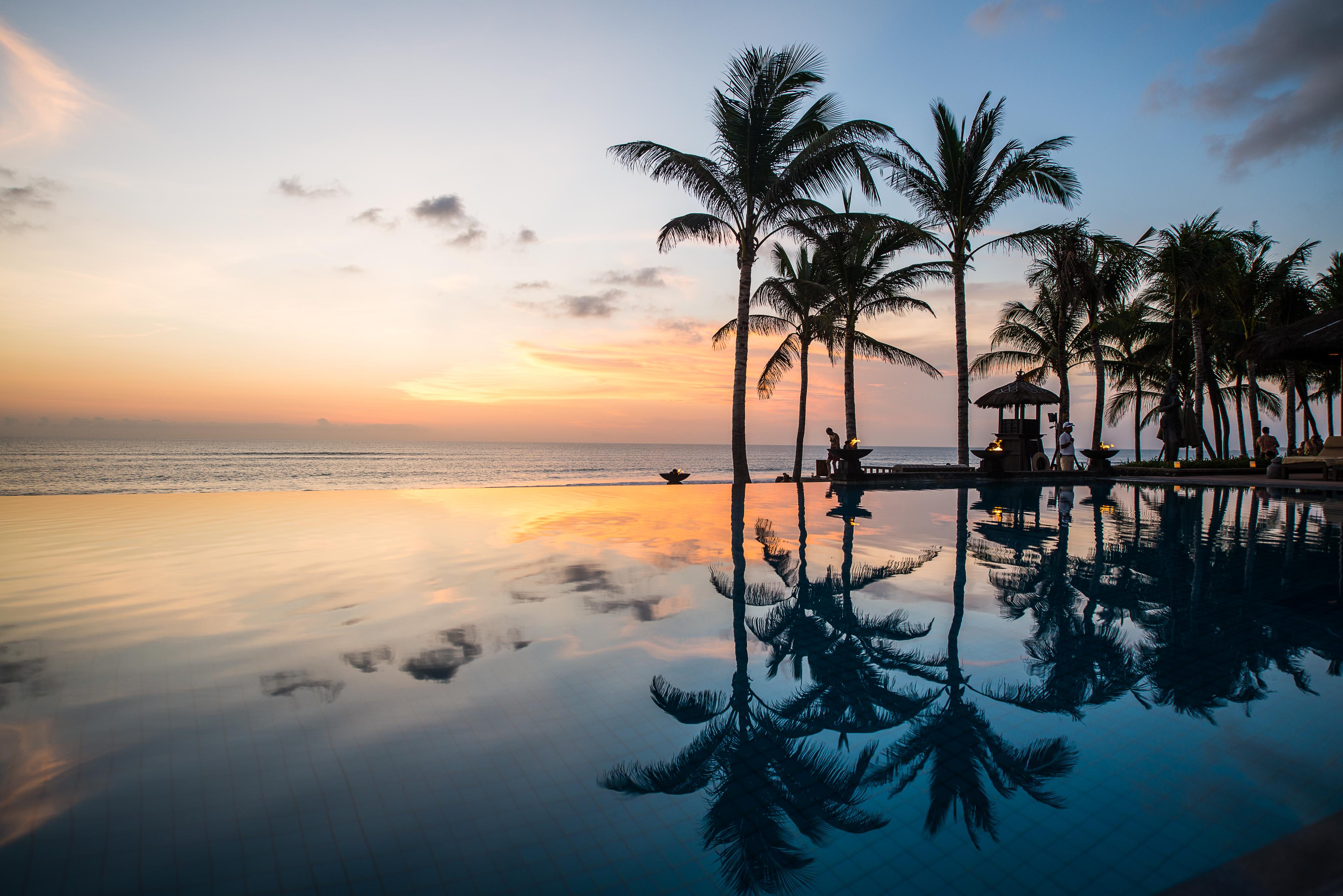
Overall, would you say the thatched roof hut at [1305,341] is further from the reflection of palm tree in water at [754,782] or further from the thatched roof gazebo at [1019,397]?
the reflection of palm tree in water at [754,782]

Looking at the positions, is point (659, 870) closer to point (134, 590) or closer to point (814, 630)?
point (814, 630)

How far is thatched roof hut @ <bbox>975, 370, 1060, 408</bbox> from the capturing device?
20375 mm

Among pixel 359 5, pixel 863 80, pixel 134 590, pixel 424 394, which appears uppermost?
pixel 863 80

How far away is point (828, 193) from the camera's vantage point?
14.7 metres

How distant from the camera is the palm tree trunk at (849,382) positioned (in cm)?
1839

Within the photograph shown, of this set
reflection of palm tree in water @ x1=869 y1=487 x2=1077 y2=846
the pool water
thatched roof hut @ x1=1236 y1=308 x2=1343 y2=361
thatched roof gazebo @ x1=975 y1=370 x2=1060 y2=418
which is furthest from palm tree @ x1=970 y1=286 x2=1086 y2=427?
reflection of palm tree in water @ x1=869 y1=487 x2=1077 y2=846

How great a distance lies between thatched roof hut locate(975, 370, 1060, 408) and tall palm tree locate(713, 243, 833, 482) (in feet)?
15.9

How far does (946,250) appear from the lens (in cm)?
1714

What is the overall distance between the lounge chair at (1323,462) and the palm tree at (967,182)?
8.93 meters

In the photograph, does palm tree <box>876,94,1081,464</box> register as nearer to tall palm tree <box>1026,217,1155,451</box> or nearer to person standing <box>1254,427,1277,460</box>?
tall palm tree <box>1026,217,1155,451</box>

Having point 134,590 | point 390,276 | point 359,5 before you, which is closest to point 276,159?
point 359,5

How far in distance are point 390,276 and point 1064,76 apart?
2226cm

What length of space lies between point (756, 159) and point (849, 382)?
7.35 meters

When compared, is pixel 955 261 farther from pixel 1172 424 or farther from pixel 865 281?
pixel 1172 424
